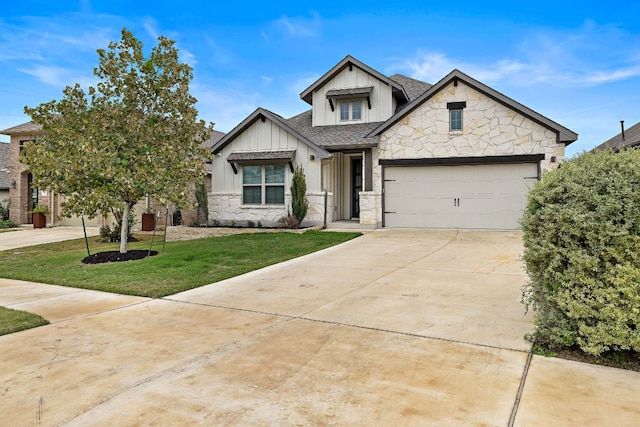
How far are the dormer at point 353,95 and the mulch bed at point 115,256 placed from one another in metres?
10.6

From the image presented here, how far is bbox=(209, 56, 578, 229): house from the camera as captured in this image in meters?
14.1

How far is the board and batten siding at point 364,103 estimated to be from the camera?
687 inches

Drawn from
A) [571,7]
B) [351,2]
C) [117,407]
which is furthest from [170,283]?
[571,7]

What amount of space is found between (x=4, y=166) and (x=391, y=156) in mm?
25253

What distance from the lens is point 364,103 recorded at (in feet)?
58.2

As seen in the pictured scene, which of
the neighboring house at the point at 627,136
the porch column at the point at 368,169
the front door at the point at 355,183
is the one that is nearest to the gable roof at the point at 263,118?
the porch column at the point at 368,169

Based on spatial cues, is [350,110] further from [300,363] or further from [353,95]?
[300,363]

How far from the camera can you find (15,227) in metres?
20.9

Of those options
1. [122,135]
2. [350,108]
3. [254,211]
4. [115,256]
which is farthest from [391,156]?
[115,256]

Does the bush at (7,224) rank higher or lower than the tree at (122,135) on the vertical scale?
lower

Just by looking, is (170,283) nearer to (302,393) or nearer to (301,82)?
(302,393)

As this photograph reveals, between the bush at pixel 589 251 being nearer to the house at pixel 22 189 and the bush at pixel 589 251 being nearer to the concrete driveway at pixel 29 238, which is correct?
the concrete driveway at pixel 29 238

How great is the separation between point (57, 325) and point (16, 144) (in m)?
21.5

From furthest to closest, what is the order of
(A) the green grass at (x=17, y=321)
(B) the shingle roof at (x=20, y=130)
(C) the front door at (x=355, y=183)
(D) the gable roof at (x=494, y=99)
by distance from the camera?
1. (B) the shingle roof at (x=20, y=130)
2. (C) the front door at (x=355, y=183)
3. (D) the gable roof at (x=494, y=99)
4. (A) the green grass at (x=17, y=321)
